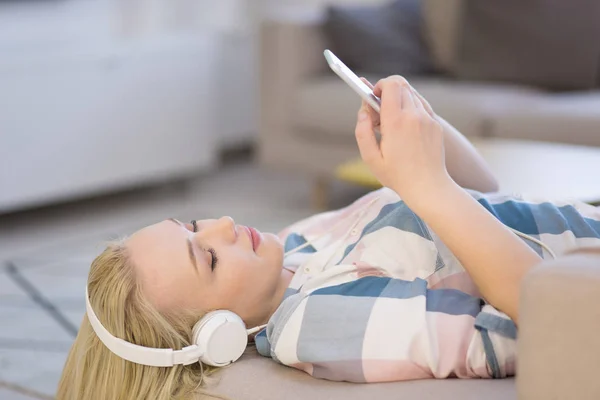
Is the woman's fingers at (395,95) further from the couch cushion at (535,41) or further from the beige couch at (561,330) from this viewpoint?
the couch cushion at (535,41)

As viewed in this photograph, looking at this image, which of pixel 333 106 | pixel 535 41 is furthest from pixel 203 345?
pixel 535 41

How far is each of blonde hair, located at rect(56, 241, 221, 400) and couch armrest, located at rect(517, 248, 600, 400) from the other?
49 centimetres

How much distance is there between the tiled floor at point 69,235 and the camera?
2301 mm

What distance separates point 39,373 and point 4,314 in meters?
0.46

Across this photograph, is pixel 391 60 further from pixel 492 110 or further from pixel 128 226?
pixel 128 226

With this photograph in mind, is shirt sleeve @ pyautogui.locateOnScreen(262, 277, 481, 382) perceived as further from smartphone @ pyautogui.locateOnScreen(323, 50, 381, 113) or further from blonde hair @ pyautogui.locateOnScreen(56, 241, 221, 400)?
smartphone @ pyautogui.locateOnScreen(323, 50, 381, 113)

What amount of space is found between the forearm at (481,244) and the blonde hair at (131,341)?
398 mm

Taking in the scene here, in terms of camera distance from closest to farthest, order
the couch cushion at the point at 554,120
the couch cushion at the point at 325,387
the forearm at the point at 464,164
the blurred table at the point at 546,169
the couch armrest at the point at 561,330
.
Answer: the couch armrest at the point at 561,330 → the couch cushion at the point at 325,387 → the forearm at the point at 464,164 → the blurred table at the point at 546,169 → the couch cushion at the point at 554,120

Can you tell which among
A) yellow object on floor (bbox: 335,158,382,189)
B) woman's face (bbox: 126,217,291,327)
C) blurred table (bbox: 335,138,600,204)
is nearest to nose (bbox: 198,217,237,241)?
woman's face (bbox: 126,217,291,327)

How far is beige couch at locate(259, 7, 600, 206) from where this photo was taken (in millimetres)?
3127

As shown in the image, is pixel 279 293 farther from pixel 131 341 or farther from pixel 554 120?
pixel 554 120

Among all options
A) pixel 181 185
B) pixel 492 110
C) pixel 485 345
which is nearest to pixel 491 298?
pixel 485 345

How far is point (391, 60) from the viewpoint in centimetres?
368

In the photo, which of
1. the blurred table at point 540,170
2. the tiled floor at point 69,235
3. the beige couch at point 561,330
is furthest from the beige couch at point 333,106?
the beige couch at point 561,330
